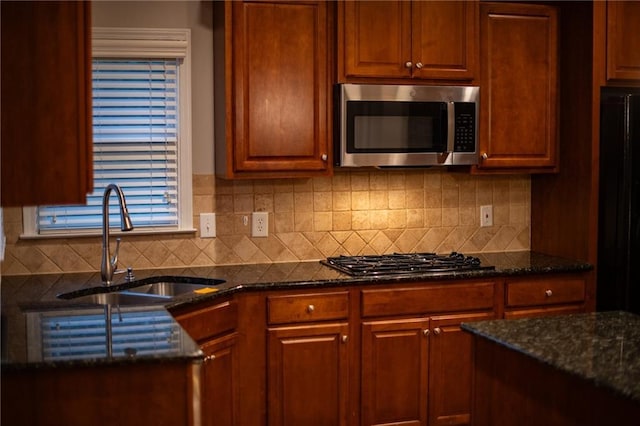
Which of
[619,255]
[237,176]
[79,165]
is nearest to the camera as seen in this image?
[79,165]

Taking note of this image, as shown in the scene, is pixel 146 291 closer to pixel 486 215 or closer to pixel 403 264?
pixel 403 264

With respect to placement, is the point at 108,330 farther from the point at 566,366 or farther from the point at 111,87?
the point at 111,87

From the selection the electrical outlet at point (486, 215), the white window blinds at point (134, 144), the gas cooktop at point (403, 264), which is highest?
the white window blinds at point (134, 144)

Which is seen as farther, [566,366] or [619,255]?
[619,255]

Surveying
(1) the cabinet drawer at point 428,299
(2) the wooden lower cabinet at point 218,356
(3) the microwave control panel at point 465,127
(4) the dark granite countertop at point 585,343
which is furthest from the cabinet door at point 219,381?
(3) the microwave control panel at point 465,127

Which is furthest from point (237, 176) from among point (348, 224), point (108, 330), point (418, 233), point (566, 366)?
point (566, 366)

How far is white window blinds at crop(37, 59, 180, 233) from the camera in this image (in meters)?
3.89

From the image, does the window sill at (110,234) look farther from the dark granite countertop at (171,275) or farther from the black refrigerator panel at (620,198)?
the black refrigerator panel at (620,198)

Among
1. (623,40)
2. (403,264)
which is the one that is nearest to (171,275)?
(403,264)

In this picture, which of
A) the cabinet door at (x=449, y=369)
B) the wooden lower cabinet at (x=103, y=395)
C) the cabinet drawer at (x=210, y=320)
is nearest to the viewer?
the wooden lower cabinet at (x=103, y=395)

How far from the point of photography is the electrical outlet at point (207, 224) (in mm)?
4051

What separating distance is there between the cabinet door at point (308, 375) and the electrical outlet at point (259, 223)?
665 millimetres

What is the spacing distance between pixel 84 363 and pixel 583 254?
2.78 metres

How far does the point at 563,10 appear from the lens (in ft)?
14.0
